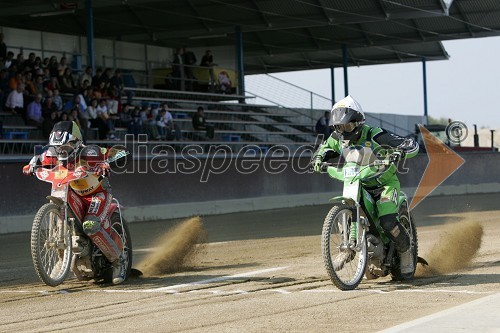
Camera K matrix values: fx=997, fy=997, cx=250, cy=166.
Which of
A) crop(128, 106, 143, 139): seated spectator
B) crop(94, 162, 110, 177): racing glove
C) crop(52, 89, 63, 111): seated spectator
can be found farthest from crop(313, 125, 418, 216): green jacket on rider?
crop(128, 106, 143, 139): seated spectator

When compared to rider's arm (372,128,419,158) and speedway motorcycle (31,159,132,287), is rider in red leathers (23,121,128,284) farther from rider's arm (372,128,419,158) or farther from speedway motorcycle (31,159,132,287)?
rider's arm (372,128,419,158)

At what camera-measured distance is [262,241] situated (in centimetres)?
1697

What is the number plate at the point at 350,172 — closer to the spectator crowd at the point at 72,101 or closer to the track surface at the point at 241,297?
the track surface at the point at 241,297

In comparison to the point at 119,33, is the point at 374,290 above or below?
below

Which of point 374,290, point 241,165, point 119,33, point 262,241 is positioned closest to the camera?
point 374,290

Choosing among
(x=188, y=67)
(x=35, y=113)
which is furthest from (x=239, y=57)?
(x=35, y=113)

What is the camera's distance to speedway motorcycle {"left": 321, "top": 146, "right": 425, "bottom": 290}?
9.96 m

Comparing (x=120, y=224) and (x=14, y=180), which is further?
(x=14, y=180)

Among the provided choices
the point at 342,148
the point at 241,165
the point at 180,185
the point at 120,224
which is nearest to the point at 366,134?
the point at 342,148

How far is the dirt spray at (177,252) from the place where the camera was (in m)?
12.7

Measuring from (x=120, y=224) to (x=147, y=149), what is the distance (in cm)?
1401

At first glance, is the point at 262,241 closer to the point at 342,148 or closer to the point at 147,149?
the point at 342,148

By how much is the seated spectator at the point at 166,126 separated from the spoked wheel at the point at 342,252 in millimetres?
17263

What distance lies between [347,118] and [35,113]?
1475 centimetres
